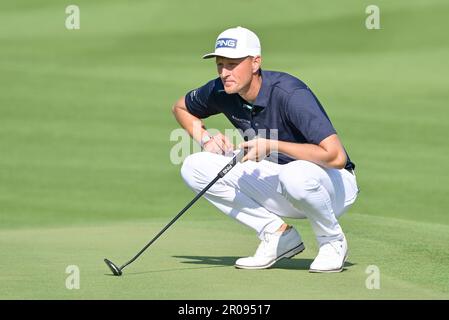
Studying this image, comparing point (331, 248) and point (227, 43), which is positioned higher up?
point (227, 43)

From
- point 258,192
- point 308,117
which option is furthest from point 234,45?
point 258,192

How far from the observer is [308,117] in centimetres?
563

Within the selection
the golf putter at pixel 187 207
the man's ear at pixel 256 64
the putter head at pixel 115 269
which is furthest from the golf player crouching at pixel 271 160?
the putter head at pixel 115 269

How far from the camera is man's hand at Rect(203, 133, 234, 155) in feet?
20.8

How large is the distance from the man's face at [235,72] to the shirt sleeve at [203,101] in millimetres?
449

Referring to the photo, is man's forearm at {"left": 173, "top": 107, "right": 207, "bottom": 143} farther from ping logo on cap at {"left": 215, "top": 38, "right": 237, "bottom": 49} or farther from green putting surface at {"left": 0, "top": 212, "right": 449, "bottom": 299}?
ping logo on cap at {"left": 215, "top": 38, "right": 237, "bottom": 49}

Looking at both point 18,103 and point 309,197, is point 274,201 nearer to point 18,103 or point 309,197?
point 309,197

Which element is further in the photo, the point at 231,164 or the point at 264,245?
the point at 264,245

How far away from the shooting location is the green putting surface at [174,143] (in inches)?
225

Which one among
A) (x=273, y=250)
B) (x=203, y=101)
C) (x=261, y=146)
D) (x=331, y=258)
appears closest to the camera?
(x=261, y=146)

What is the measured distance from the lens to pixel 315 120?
5613 mm

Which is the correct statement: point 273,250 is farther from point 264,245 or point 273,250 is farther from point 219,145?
point 219,145

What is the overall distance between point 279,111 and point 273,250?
76cm

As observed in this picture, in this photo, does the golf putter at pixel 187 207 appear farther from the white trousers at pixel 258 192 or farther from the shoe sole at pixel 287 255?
the shoe sole at pixel 287 255
